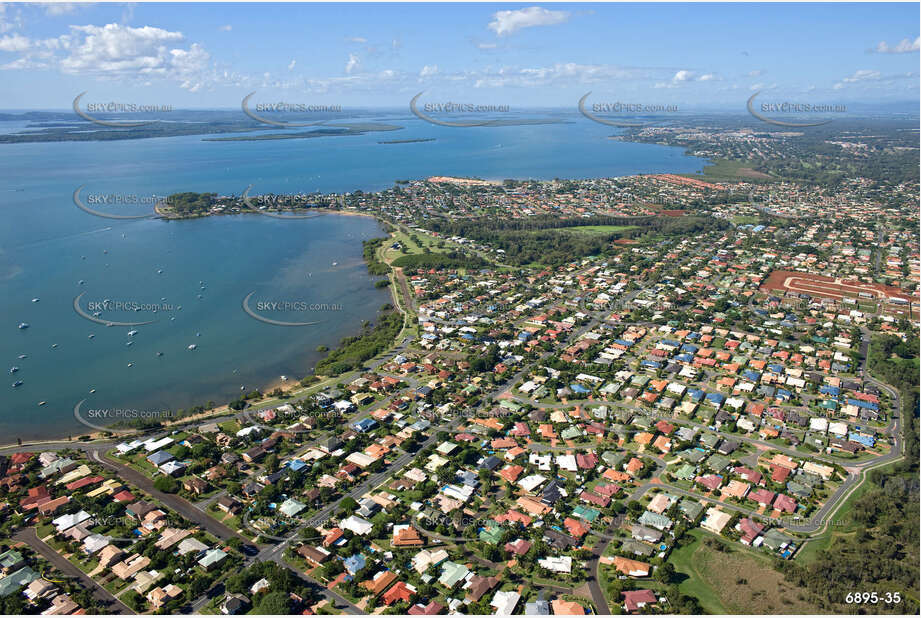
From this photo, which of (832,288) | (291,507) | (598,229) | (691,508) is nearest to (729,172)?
(598,229)

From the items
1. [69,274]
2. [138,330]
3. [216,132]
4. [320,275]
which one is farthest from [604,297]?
[216,132]

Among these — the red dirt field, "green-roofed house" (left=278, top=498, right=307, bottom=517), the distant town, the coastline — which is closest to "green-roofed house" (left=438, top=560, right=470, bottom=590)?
the distant town

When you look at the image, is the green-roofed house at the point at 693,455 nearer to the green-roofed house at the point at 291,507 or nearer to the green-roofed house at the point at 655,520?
the green-roofed house at the point at 655,520

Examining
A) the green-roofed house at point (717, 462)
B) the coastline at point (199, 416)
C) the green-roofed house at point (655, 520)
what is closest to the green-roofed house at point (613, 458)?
the green-roofed house at point (655, 520)

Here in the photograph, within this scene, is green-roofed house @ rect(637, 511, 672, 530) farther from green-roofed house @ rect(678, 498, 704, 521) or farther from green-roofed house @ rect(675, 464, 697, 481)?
green-roofed house @ rect(675, 464, 697, 481)

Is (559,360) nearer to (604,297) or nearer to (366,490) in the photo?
(604,297)

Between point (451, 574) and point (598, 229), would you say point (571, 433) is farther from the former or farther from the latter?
point (598, 229)
